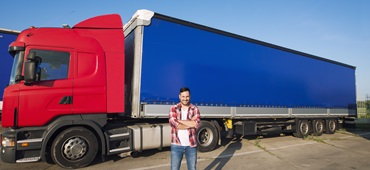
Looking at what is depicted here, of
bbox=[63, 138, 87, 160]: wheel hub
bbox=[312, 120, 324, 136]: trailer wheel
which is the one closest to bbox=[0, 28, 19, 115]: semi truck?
bbox=[63, 138, 87, 160]: wheel hub

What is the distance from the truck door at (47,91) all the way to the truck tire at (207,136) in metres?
3.49

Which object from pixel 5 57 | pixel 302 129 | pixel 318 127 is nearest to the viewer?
pixel 5 57

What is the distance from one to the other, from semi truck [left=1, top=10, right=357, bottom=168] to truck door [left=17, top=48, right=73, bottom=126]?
2 cm

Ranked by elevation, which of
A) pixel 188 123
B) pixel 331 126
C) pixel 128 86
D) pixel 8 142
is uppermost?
pixel 128 86

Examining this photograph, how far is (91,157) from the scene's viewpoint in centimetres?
559

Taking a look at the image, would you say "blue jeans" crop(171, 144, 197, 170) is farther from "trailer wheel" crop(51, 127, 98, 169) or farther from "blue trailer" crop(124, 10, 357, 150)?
"blue trailer" crop(124, 10, 357, 150)

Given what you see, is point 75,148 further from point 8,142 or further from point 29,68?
point 29,68

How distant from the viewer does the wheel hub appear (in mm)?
5368

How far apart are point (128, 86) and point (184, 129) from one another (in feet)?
11.4

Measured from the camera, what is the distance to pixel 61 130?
550 cm

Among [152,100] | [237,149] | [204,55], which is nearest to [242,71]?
[204,55]

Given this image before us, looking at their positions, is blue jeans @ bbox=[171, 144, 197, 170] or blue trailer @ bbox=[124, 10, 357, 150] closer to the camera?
blue jeans @ bbox=[171, 144, 197, 170]

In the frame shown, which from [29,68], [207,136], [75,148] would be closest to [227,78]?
[207,136]

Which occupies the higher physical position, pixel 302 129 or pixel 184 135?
pixel 184 135
